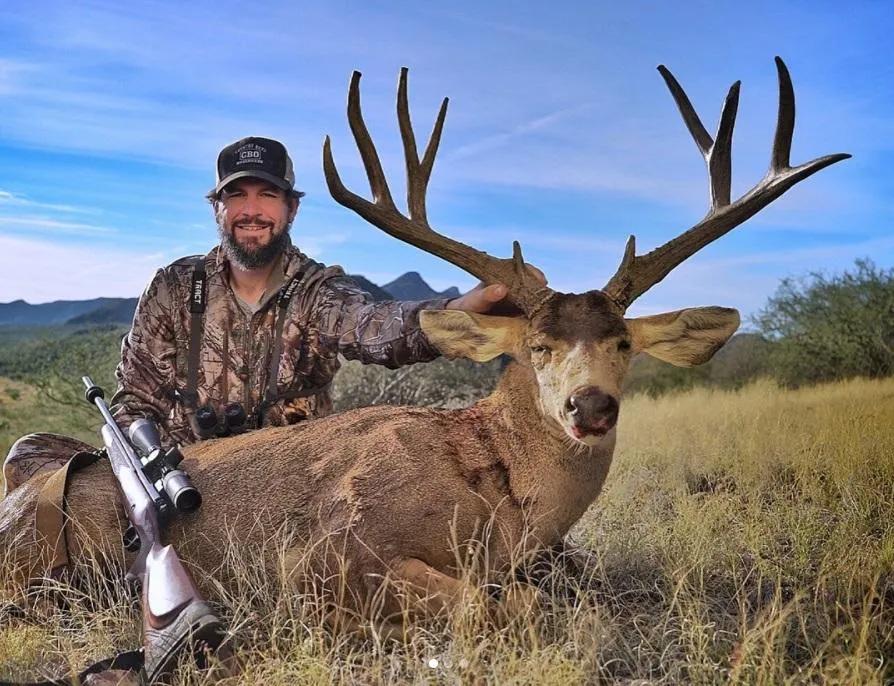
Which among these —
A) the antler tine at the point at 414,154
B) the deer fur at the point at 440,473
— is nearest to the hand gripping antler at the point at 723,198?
the deer fur at the point at 440,473

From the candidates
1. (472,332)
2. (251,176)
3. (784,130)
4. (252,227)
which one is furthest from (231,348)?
(784,130)

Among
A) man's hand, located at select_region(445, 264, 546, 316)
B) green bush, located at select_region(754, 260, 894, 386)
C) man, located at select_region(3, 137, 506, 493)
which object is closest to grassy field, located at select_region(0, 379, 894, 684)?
man's hand, located at select_region(445, 264, 546, 316)

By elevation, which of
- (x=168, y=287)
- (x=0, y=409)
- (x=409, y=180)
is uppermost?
(x=409, y=180)

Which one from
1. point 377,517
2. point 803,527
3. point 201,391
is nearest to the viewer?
point 377,517

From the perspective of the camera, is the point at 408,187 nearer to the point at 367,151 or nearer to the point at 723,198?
the point at 367,151

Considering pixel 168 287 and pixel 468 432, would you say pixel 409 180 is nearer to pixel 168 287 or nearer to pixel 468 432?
pixel 468 432

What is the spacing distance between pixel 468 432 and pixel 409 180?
1586 millimetres

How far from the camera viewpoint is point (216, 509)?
15.6ft

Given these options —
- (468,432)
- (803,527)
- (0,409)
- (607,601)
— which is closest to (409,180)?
(468,432)

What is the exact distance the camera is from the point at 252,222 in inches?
255

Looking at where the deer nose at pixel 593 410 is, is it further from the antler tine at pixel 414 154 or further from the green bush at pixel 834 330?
the green bush at pixel 834 330

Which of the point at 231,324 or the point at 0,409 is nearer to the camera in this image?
the point at 231,324

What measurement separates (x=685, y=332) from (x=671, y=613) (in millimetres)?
1411

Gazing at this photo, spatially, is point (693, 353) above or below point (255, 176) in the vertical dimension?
below
